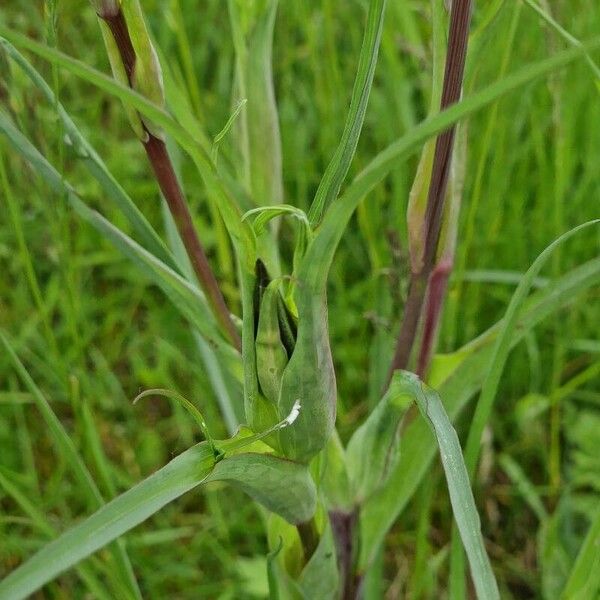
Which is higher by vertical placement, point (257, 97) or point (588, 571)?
point (257, 97)

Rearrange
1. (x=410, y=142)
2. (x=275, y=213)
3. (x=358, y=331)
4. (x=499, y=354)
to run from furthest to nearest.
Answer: (x=358, y=331)
(x=499, y=354)
(x=275, y=213)
(x=410, y=142)

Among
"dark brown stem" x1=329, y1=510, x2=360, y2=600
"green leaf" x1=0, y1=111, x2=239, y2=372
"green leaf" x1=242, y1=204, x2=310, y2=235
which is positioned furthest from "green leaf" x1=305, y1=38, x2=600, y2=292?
"dark brown stem" x1=329, y1=510, x2=360, y2=600

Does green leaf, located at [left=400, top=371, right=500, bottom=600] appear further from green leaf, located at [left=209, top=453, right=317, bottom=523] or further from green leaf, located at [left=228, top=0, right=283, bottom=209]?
green leaf, located at [left=228, top=0, right=283, bottom=209]

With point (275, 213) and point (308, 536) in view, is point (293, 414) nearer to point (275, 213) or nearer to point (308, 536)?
point (275, 213)

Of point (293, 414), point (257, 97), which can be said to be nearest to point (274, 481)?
point (293, 414)

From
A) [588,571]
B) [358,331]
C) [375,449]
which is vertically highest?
[358,331]
